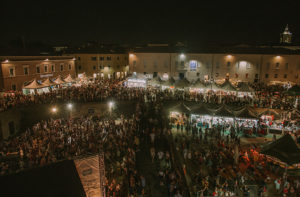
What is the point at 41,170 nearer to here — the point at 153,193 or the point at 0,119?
the point at 153,193

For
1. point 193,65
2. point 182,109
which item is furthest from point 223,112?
point 193,65

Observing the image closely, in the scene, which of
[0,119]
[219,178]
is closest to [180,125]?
[219,178]

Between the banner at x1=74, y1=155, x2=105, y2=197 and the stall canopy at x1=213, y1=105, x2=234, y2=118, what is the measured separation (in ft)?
45.0

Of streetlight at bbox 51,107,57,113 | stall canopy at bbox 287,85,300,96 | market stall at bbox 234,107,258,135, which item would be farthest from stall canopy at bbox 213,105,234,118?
streetlight at bbox 51,107,57,113

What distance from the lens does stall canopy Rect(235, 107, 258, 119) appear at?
17.5 meters

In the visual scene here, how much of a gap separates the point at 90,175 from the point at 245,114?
1500 cm

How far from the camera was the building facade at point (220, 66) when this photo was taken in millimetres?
31344

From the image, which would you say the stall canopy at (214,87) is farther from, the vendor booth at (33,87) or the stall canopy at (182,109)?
the vendor booth at (33,87)

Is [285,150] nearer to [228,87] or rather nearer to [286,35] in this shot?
[228,87]

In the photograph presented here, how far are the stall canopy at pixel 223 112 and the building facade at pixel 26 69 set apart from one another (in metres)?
23.1

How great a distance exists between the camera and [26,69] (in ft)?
89.5

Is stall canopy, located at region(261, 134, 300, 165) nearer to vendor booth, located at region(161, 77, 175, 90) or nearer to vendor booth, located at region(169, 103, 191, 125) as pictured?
vendor booth, located at region(169, 103, 191, 125)

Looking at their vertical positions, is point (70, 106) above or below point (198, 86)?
below

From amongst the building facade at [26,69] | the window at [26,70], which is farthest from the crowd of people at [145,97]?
the window at [26,70]
